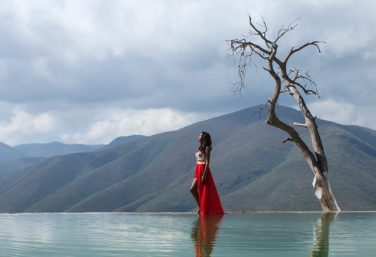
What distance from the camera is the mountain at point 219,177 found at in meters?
93.4

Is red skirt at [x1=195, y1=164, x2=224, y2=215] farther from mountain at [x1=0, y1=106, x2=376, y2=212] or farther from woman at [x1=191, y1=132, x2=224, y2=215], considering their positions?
mountain at [x1=0, y1=106, x2=376, y2=212]

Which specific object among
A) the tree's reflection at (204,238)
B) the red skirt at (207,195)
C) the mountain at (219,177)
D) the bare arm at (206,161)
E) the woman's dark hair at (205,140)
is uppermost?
the mountain at (219,177)

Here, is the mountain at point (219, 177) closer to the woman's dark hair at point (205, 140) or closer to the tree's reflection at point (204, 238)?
the woman's dark hair at point (205, 140)

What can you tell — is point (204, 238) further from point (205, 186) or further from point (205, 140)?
point (205, 186)

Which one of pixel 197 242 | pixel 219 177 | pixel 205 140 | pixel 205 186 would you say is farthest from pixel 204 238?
pixel 219 177

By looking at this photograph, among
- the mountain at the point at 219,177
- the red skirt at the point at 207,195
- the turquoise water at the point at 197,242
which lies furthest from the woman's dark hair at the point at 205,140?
the mountain at the point at 219,177

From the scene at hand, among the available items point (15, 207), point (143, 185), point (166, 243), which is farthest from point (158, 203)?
point (166, 243)

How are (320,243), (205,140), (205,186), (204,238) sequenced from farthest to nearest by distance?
1. (205,186)
2. (205,140)
3. (204,238)
4. (320,243)

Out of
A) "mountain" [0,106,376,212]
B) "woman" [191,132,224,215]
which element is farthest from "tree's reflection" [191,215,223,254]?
"mountain" [0,106,376,212]

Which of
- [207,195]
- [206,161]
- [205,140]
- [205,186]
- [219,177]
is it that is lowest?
[207,195]

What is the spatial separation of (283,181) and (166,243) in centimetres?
9864

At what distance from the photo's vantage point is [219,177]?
121938 millimetres

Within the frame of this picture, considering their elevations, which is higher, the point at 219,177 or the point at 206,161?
the point at 219,177

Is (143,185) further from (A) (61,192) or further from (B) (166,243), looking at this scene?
(B) (166,243)
